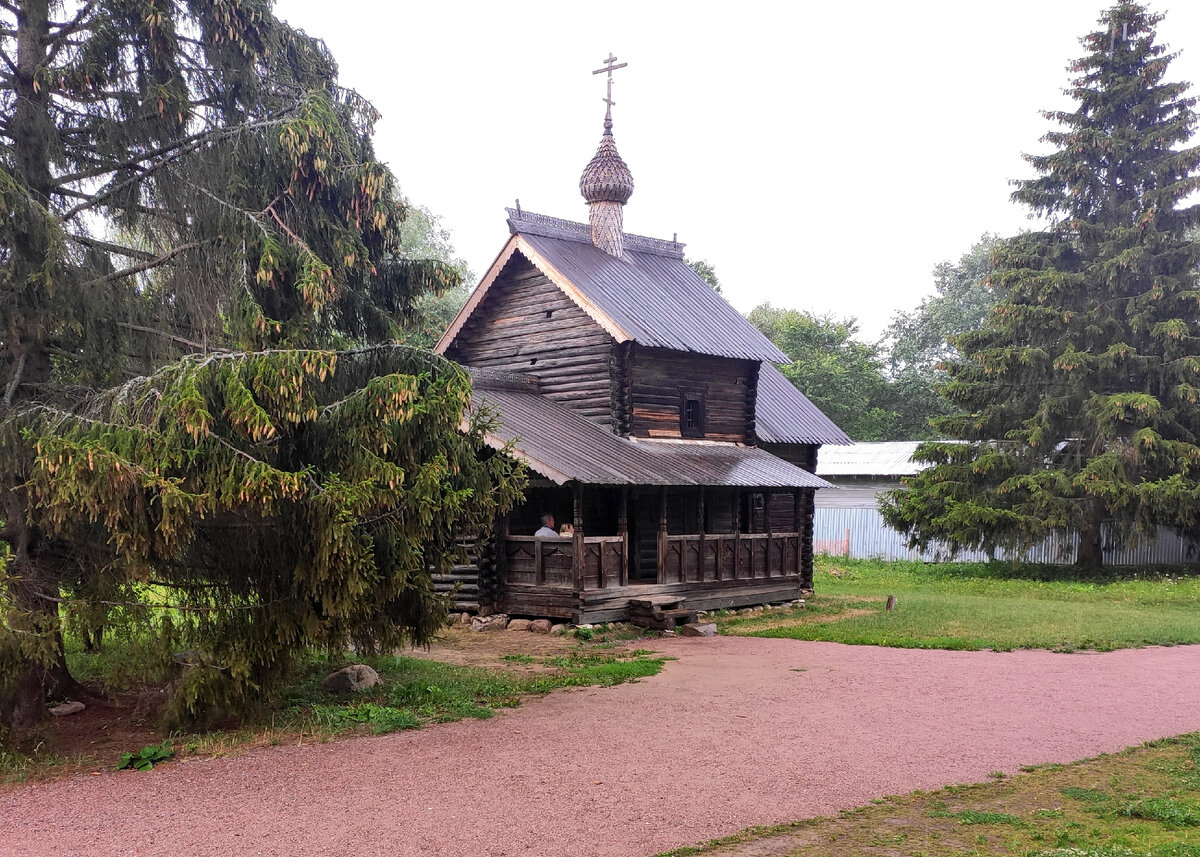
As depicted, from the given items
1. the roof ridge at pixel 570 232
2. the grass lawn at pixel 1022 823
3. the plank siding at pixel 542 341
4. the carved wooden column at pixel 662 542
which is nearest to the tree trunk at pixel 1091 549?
the roof ridge at pixel 570 232

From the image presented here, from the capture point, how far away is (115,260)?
11.6m

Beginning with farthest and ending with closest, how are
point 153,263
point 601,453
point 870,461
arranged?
point 870,461 → point 601,453 → point 153,263

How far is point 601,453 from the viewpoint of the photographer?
808 inches

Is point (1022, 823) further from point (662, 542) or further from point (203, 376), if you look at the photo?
point (662, 542)

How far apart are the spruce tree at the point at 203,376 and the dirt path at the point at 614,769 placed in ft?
5.06

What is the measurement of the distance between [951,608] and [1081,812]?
15.7m

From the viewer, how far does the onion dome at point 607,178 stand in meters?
26.7

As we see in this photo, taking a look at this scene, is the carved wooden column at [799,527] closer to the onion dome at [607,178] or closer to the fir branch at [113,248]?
the onion dome at [607,178]

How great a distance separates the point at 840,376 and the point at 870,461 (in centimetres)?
1707

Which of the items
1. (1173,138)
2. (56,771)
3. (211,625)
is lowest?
(56,771)

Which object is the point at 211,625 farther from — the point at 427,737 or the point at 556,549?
the point at 556,549

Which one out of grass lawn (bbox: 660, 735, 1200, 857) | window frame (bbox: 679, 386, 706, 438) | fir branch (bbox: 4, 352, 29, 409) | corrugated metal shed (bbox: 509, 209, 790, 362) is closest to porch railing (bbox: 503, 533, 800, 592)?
window frame (bbox: 679, 386, 706, 438)

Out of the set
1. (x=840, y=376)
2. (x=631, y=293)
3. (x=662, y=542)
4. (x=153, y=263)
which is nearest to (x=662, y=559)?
(x=662, y=542)

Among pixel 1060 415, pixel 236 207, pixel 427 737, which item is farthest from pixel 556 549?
pixel 1060 415
